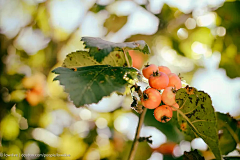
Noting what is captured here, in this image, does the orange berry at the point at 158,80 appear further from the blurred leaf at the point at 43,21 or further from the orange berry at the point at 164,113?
the blurred leaf at the point at 43,21

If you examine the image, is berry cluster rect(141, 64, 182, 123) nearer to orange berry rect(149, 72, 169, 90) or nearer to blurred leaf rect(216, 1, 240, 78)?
orange berry rect(149, 72, 169, 90)

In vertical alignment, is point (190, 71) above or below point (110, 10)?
below

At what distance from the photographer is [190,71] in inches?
123

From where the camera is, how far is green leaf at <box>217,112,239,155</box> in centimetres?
141

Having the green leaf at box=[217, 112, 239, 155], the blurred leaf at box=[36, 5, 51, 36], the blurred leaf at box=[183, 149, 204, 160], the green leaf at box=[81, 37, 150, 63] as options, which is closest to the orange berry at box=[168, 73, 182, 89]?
the green leaf at box=[81, 37, 150, 63]

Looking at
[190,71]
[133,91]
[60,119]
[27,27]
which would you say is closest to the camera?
[133,91]

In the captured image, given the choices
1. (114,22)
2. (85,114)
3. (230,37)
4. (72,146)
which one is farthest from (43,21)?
(230,37)

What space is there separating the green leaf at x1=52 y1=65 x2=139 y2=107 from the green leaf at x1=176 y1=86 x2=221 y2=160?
9.6 inches

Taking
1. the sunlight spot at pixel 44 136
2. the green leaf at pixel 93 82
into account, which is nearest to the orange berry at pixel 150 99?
the green leaf at pixel 93 82

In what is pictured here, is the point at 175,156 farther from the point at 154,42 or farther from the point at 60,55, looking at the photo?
the point at 60,55

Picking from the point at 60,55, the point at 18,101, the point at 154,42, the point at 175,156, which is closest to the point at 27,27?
the point at 60,55

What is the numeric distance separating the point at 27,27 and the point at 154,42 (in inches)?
65.2

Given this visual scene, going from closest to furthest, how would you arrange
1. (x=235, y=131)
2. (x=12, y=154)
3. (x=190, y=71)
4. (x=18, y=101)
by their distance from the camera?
(x=235, y=131) < (x=12, y=154) < (x=18, y=101) < (x=190, y=71)

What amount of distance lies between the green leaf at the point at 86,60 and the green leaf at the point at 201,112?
0.34 m
